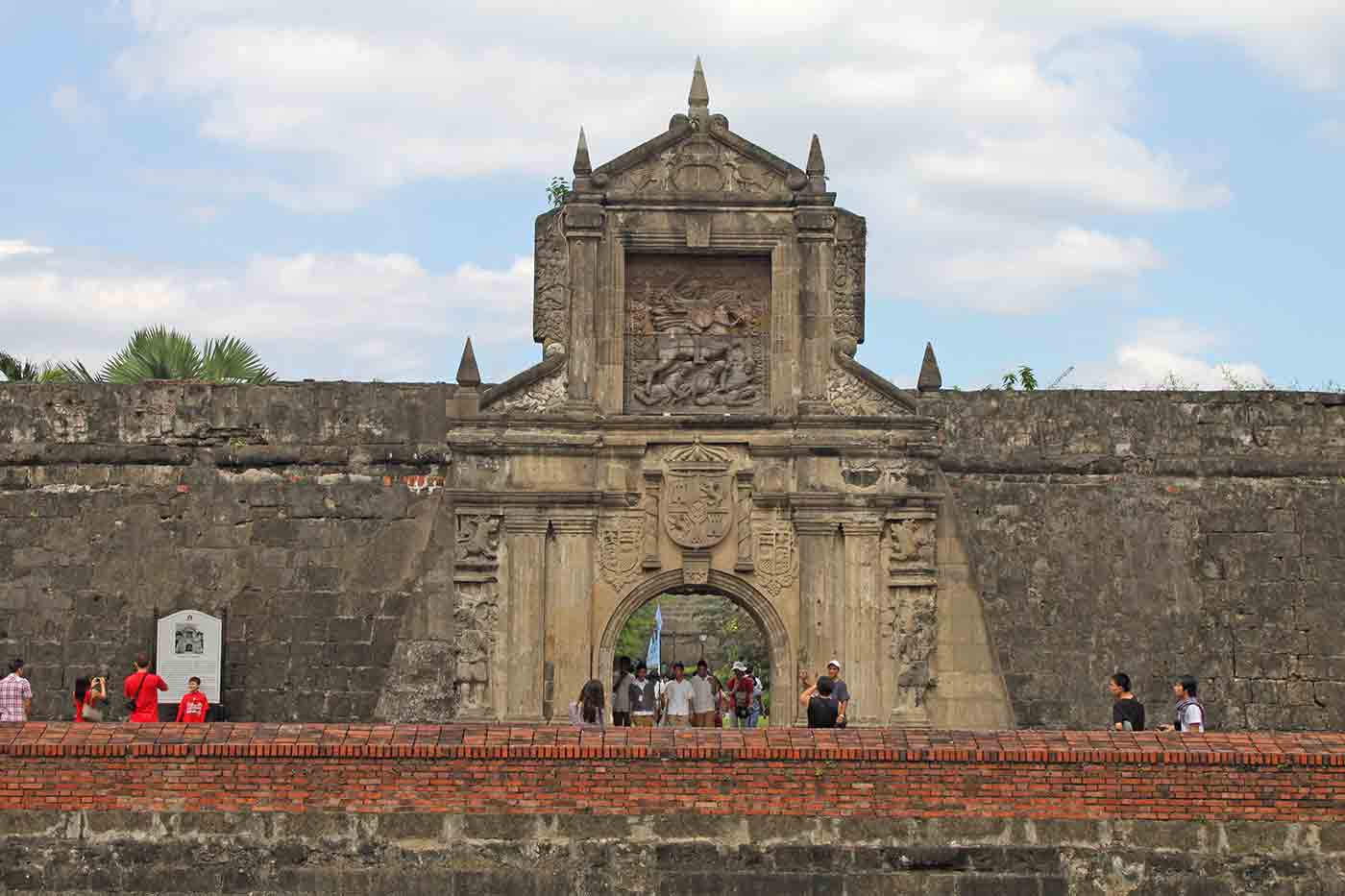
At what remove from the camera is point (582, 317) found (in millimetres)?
18703

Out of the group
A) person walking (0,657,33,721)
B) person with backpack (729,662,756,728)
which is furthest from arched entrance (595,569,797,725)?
person walking (0,657,33,721)

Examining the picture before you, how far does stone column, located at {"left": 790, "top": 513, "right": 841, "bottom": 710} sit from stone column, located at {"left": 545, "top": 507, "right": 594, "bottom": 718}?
1932mm

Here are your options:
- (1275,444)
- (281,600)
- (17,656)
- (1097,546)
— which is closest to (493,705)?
(281,600)

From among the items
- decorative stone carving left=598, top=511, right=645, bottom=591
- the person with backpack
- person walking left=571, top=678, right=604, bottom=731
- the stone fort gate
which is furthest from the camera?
the person with backpack

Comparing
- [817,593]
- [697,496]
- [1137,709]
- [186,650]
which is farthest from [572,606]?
[1137,709]

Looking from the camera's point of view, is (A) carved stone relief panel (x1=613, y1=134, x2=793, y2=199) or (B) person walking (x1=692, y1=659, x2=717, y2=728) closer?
(A) carved stone relief panel (x1=613, y1=134, x2=793, y2=199)

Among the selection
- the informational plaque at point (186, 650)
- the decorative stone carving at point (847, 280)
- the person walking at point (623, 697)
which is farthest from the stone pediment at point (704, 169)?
the informational plaque at point (186, 650)

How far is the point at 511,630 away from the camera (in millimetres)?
18484

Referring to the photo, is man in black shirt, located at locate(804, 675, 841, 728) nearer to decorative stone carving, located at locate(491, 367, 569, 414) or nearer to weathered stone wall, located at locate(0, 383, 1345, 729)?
weathered stone wall, located at locate(0, 383, 1345, 729)

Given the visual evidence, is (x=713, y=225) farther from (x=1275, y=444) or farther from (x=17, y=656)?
(x=17, y=656)

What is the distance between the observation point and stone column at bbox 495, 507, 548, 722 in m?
18.4

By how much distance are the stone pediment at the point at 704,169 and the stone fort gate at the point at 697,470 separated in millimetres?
21

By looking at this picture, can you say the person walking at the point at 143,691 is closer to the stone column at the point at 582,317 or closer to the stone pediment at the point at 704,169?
the stone column at the point at 582,317

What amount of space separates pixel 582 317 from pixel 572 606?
2764mm
